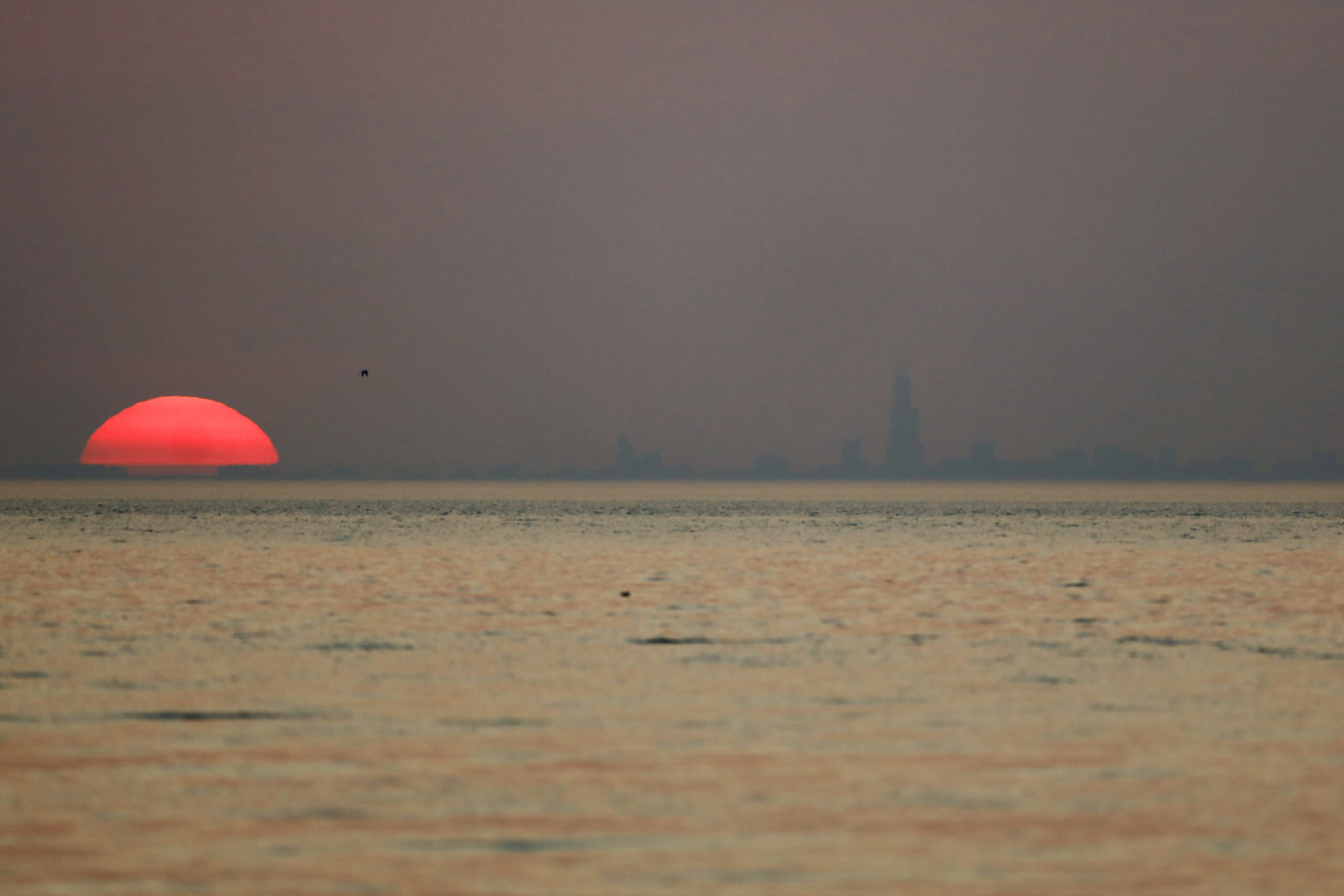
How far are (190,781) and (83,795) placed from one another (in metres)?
0.68

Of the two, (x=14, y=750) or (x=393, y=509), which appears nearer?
(x=14, y=750)

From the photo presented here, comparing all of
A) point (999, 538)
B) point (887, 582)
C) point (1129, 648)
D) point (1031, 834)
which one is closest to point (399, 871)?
point (1031, 834)

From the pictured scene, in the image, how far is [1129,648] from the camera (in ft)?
57.7

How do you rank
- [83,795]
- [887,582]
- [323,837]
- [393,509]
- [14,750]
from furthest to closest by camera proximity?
[393,509] → [887,582] → [14,750] → [83,795] → [323,837]

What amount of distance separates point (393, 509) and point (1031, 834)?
96864mm

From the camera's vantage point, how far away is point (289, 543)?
46781 mm

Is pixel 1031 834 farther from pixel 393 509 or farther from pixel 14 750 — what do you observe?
pixel 393 509

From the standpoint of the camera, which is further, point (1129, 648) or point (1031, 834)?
point (1129, 648)

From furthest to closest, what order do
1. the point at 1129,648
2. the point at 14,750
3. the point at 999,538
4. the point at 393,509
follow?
the point at 393,509, the point at 999,538, the point at 1129,648, the point at 14,750

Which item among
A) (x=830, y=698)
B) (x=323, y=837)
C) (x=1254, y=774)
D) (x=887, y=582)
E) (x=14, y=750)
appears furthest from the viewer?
(x=887, y=582)

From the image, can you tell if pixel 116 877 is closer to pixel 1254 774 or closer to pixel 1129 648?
pixel 1254 774

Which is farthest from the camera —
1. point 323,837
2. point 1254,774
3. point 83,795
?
point 1254,774

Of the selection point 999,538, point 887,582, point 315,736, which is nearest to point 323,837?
point 315,736

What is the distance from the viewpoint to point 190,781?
32.3ft
